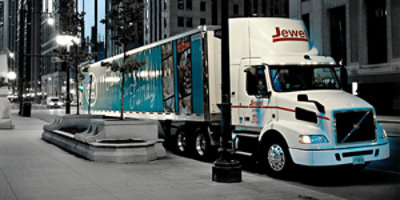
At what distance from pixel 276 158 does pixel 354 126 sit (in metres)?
1.84

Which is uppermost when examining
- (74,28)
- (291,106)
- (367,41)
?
(367,41)

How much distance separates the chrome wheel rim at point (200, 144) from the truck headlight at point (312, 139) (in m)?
4.34

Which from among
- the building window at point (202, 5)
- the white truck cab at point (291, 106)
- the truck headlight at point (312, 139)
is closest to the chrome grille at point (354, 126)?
the white truck cab at point (291, 106)

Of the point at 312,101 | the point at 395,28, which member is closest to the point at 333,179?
the point at 312,101

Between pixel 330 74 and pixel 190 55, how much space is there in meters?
4.36

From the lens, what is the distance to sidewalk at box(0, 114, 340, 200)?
7.50 m

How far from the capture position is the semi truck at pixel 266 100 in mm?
9156

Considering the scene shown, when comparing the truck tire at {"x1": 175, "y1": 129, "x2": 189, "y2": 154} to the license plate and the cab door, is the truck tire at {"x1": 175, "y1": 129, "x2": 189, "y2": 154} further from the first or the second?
the license plate

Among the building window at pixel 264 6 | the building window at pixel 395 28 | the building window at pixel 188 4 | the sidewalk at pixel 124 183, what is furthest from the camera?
the building window at pixel 264 6

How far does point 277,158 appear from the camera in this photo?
984 cm

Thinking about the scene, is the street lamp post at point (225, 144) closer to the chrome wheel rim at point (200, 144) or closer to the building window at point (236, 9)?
the chrome wheel rim at point (200, 144)

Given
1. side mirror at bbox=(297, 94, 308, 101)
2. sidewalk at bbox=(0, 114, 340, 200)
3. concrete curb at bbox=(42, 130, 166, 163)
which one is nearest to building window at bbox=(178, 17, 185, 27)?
concrete curb at bbox=(42, 130, 166, 163)

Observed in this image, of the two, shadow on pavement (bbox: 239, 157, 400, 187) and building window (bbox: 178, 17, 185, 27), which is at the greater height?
building window (bbox: 178, 17, 185, 27)

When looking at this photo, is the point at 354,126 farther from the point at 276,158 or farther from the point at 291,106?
the point at 276,158
